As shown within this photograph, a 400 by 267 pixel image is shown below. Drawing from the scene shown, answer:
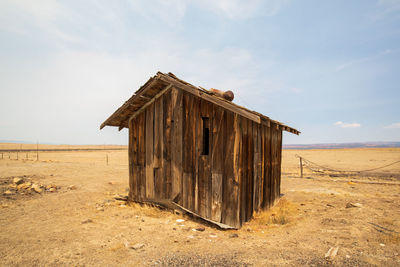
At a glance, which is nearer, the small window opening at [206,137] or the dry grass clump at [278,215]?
the small window opening at [206,137]

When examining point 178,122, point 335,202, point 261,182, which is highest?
point 178,122

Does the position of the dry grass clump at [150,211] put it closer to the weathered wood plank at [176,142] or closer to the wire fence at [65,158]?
the weathered wood plank at [176,142]

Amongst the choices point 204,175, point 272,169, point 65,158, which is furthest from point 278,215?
point 65,158

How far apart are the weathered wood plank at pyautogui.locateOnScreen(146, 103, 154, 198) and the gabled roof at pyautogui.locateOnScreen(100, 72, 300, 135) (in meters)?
0.46

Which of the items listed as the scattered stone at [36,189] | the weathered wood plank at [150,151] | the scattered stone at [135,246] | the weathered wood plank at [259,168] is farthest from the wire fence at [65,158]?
the scattered stone at [135,246]

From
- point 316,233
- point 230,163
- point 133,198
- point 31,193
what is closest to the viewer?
point 316,233

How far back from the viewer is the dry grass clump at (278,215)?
7.52 metres

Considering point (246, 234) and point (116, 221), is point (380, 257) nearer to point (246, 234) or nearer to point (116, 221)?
point (246, 234)

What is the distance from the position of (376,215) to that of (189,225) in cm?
667

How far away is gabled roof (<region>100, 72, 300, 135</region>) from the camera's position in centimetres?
682

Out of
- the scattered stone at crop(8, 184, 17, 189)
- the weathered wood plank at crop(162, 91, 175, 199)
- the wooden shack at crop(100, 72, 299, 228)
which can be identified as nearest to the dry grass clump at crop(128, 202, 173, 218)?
the wooden shack at crop(100, 72, 299, 228)

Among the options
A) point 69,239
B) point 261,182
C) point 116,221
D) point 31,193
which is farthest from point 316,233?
point 31,193

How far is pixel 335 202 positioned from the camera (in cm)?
1005

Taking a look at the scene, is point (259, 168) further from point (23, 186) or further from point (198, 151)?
point (23, 186)
